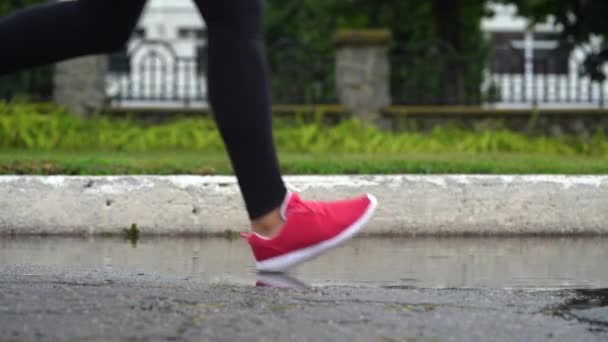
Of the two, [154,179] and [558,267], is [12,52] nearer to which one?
[558,267]

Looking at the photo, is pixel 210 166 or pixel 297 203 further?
pixel 210 166

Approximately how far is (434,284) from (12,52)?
1649 mm

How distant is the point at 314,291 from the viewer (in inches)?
134

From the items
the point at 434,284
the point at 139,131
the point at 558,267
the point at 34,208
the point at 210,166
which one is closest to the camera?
the point at 434,284

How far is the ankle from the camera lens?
3438mm

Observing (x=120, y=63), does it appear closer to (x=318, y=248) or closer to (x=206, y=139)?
(x=206, y=139)

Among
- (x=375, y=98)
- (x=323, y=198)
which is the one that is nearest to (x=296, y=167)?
(x=323, y=198)

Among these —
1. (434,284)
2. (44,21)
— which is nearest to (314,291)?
(434,284)

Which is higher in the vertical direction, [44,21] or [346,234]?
[44,21]

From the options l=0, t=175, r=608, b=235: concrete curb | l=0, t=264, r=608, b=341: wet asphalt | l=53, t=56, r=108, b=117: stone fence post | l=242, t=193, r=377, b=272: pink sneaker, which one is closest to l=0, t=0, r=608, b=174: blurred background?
l=53, t=56, r=108, b=117: stone fence post

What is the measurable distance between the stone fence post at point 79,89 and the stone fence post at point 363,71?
9.96 feet

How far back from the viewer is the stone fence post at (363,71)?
14539 millimetres

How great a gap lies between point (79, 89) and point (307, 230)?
11576mm

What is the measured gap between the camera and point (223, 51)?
10.8 ft
